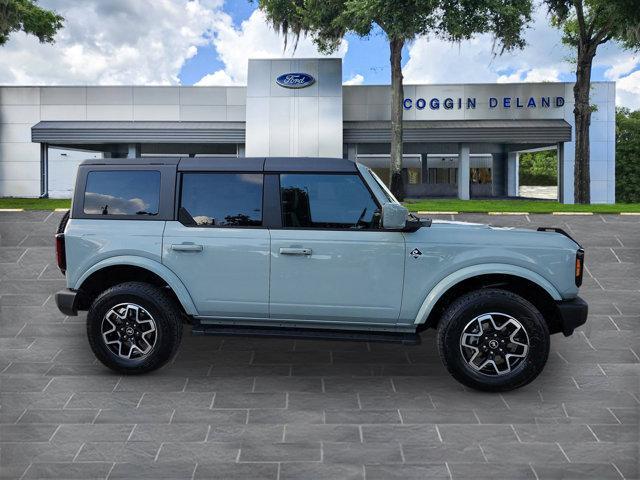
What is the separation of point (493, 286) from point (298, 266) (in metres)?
1.84

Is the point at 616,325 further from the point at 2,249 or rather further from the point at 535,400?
the point at 2,249

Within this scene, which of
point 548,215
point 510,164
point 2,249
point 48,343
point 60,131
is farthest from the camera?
point 510,164

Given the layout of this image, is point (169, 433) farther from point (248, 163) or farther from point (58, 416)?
point (248, 163)

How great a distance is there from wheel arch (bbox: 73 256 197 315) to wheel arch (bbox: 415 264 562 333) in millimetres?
2222

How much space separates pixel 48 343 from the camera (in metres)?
7.55

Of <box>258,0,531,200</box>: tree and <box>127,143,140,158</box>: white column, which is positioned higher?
<box>258,0,531,200</box>: tree

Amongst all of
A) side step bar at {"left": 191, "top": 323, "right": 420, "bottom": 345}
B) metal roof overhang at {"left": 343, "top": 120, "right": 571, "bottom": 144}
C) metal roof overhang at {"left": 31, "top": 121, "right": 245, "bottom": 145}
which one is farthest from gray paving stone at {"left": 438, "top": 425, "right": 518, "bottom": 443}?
metal roof overhang at {"left": 31, "top": 121, "right": 245, "bottom": 145}

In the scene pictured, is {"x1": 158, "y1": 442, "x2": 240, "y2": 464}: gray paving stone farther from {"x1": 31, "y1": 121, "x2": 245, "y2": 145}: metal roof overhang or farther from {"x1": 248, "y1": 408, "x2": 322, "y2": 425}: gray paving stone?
{"x1": 31, "y1": 121, "x2": 245, "y2": 145}: metal roof overhang

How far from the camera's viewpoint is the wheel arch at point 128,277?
246 inches

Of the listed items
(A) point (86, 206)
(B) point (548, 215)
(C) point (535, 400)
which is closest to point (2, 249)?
(A) point (86, 206)

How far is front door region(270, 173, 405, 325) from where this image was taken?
600cm

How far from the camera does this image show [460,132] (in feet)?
104

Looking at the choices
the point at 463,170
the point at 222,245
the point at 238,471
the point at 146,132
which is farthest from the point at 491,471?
the point at 146,132

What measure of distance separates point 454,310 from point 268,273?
1708mm
